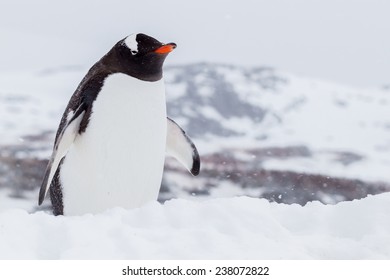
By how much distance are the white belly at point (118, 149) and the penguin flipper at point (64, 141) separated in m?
0.09

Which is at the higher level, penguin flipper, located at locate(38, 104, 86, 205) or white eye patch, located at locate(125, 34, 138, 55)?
white eye patch, located at locate(125, 34, 138, 55)

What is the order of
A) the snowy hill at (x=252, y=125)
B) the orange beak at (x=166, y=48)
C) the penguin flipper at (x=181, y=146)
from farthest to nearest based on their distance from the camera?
the snowy hill at (x=252, y=125)
the penguin flipper at (x=181, y=146)
the orange beak at (x=166, y=48)

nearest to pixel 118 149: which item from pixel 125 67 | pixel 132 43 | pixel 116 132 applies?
pixel 116 132

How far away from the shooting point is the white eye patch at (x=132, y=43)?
512 centimetres

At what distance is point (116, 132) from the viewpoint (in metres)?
→ 5.13

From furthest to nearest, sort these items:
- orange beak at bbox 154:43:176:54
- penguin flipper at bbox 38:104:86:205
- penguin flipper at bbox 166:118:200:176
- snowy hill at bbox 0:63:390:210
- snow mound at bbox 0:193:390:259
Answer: snowy hill at bbox 0:63:390:210
penguin flipper at bbox 166:118:200:176
penguin flipper at bbox 38:104:86:205
orange beak at bbox 154:43:176:54
snow mound at bbox 0:193:390:259

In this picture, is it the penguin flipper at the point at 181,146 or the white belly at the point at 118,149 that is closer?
the white belly at the point at 118,149

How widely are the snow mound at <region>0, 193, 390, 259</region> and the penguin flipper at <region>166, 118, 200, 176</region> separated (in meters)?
2.07

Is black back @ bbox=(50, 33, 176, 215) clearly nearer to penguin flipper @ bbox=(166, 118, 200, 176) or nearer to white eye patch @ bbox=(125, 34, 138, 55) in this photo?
white eye patch @ bbox=(125, 34, 138, 55)

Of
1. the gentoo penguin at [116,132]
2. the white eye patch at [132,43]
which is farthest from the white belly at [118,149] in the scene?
the white eye patch at [132,43]

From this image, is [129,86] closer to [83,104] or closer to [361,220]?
[83,104]

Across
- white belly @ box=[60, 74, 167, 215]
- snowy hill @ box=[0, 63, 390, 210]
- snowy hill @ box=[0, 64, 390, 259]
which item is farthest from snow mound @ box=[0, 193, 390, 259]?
snowy hill @ box=[0, 63, 390, 210]

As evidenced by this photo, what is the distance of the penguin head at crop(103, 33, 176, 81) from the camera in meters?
5.09

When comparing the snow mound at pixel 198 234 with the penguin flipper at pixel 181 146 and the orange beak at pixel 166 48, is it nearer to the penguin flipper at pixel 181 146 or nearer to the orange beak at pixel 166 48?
the orange beak at pixel 166 48
